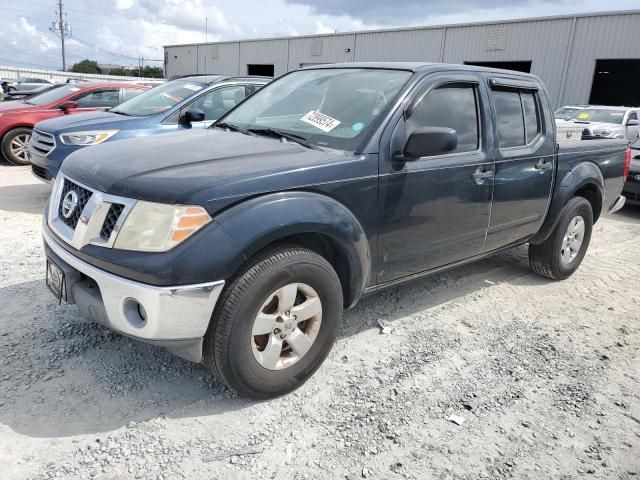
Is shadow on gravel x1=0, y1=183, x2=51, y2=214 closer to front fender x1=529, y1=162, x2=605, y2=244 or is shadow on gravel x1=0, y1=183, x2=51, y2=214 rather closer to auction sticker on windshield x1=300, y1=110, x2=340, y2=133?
auction sticker on windshield x1=300, y1=110, x2=340, y2=133

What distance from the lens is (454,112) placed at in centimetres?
362

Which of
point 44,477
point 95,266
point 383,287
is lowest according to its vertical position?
point 44,477

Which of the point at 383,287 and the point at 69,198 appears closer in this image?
the point at 69,198

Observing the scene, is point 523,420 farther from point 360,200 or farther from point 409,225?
point 360,200

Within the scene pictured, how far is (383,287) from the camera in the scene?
336 centimetres

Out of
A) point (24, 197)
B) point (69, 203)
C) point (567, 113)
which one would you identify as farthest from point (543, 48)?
point (69, 203)

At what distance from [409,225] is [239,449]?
1665 mm

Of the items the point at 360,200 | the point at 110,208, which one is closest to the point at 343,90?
the point at 360,200

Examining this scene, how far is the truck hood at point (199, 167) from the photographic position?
247 cm

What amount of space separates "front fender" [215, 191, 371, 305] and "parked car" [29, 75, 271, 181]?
351 centimetres

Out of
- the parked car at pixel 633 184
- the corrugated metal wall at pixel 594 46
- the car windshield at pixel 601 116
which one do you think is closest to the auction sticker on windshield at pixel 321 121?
the parked car at pixel 633 184

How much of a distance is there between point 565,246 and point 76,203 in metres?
4.23

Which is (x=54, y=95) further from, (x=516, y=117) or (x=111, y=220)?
(x=516, y=117)

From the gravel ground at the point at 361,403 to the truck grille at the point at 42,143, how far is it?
2.60 m
